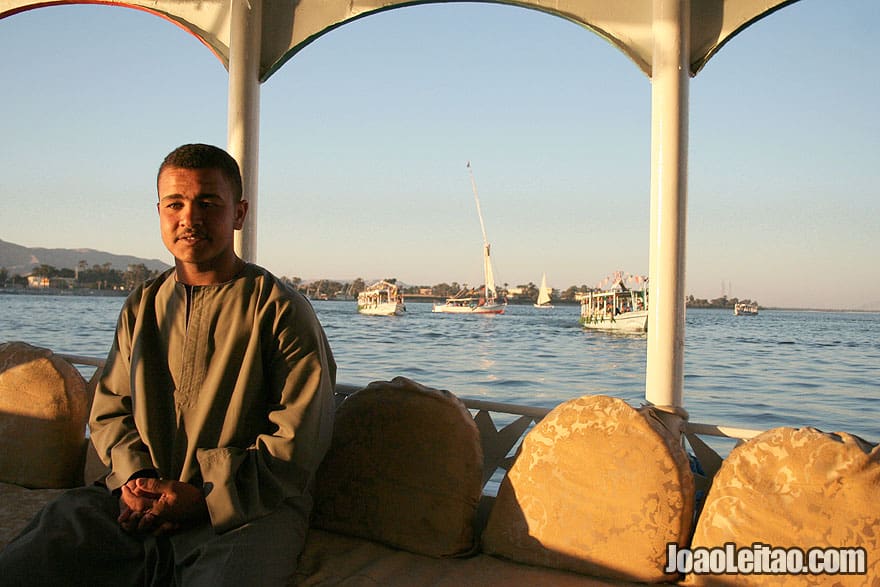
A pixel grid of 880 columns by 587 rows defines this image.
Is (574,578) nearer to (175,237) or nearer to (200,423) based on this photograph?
(200,423)

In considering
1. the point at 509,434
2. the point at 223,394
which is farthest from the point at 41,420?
the point at 509,434

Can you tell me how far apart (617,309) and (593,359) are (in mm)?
5553

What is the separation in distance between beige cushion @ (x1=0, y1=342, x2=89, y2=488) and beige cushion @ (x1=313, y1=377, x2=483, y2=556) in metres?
0.97

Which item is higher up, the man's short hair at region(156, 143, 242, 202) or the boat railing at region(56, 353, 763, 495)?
the man's short hair at region(156, 143, 242, 202)

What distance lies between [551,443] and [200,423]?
835 millimetres

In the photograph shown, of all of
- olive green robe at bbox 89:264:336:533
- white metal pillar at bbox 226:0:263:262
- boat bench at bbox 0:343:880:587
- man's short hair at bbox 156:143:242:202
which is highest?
white metal pillar at bbox 226:0:263:262

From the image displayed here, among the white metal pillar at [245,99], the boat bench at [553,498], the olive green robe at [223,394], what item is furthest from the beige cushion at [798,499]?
the white metal pillar at [245,99]

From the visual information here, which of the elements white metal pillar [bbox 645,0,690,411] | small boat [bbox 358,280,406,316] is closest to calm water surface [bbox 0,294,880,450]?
small boat [bbox 358,280,406,316]

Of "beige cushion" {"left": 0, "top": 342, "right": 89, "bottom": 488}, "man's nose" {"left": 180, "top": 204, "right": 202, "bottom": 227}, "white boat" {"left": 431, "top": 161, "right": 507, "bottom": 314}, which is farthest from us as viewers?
"white boat" {"left": 431, "top": 161, "right": 507, "bottom": 314}

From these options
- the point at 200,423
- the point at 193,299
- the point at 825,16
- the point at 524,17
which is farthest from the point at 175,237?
the point at 524,17

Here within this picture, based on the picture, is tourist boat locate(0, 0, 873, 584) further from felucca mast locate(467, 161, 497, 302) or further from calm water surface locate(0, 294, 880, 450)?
felucca mast locate(467, 161, 497, 302)

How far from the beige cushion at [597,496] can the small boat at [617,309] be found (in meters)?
29.9

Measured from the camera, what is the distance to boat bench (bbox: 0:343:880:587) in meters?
1.68

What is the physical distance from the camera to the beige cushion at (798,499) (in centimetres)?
163
